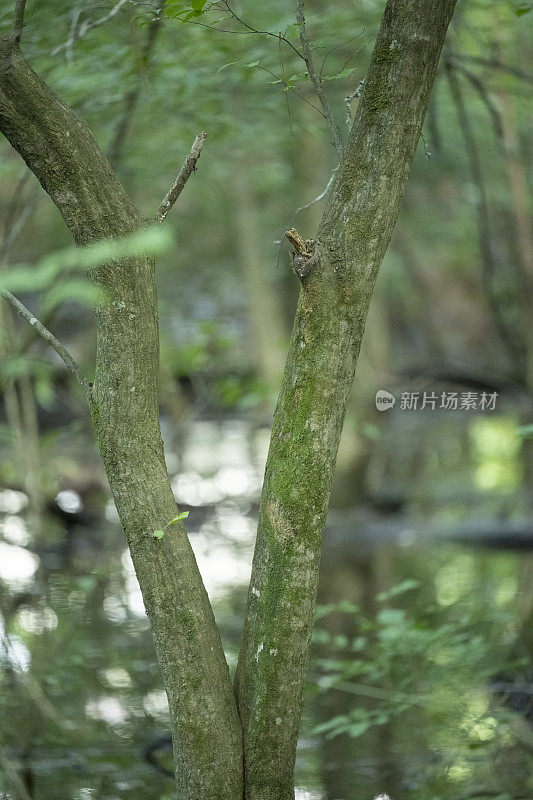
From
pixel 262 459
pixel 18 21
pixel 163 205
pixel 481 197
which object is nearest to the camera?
pixel 18 21

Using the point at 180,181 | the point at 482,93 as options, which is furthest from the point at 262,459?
the point at 180,181

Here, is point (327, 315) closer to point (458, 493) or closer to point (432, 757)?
point (432, 757)

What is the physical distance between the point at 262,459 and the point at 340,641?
22.6 feet

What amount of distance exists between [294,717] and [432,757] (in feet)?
4.86

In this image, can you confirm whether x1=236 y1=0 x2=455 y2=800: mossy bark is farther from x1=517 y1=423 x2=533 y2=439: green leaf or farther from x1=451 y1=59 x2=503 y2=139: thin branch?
x1=451 y1=59 x2=503 y2=139: thin branch

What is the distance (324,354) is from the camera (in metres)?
1.96

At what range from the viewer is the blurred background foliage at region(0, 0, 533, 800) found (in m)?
3.18

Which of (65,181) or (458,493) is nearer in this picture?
(65,181)

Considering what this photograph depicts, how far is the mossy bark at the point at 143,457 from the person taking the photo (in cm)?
191

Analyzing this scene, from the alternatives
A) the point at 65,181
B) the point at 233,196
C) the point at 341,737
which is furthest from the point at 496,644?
the point at 233,196

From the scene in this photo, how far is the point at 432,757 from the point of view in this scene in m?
3.26

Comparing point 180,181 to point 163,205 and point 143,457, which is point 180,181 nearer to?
point 163,205

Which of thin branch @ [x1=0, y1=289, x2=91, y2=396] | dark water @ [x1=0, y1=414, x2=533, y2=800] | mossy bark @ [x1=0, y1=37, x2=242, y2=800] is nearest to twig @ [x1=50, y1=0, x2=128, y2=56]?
mossy bark @ [x1=0, y1=37, x2=242, y2=800]

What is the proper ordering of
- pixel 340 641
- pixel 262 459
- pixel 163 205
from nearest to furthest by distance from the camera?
pixel 163 205
pixel 340 641
pixel 262 459
